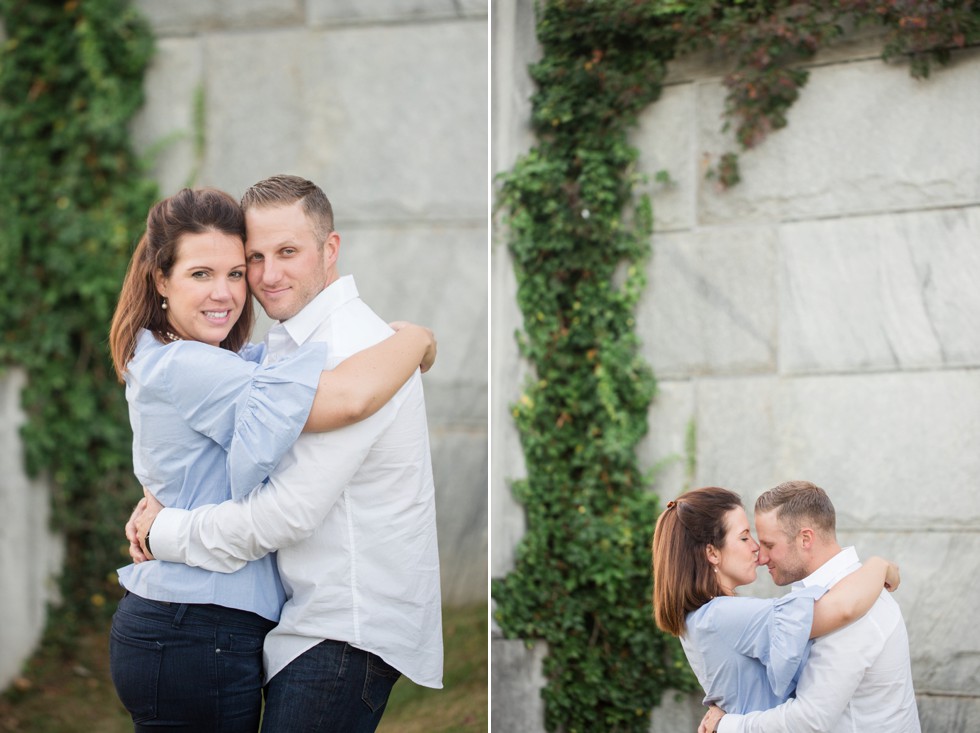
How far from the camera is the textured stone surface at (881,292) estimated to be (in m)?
3.93

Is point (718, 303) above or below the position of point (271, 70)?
below

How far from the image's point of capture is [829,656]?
244cm

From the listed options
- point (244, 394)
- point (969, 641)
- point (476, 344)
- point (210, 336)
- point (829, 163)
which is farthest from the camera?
point (476, 344)

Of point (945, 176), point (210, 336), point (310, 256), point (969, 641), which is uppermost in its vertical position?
point (945, 176)

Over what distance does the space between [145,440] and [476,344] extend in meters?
2.95

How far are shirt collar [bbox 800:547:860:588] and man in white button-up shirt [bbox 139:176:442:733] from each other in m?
0.88

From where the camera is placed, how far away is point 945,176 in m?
3.95

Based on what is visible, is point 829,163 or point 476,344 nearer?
point 829,163

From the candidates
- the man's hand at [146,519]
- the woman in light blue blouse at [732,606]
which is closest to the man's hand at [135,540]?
the man's hand at [146,519]

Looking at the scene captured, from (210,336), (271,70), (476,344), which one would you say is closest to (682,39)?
(476,344)

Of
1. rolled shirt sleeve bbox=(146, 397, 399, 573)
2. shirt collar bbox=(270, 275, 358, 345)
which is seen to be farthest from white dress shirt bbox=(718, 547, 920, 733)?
shirt collar bbox=(270, 275, 358, 345)

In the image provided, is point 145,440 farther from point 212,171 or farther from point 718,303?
point 212,171

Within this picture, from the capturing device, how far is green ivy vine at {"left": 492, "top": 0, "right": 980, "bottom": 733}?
13.8 ft

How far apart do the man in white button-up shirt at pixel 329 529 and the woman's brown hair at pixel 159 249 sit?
0.07 meters
